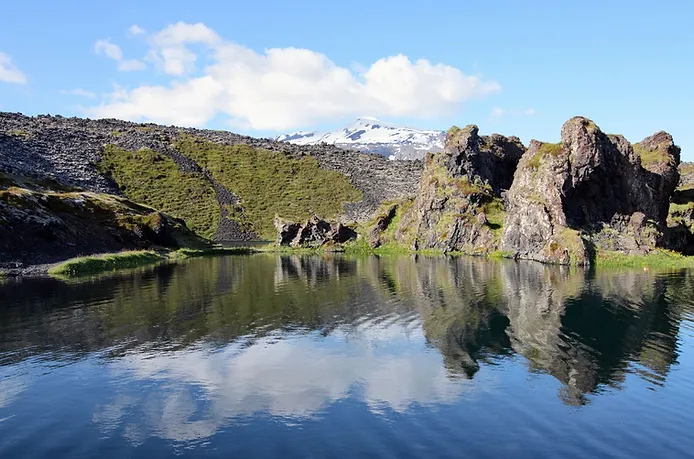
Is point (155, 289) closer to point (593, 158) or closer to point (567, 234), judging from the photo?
point (567, 234)

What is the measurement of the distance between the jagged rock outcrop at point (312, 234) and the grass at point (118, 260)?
13.0 meters

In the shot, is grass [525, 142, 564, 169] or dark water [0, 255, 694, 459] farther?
grass [525, 142, 564, 169]

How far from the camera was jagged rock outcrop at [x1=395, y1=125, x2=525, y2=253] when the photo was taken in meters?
104

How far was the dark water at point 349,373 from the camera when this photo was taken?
65.6 ft

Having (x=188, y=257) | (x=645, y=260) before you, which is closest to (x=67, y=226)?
(x=188, y=257)

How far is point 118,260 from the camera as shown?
82.1 meters

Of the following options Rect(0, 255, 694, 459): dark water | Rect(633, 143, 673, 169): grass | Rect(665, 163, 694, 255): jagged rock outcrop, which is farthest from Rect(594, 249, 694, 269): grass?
Rect(633, 143, 673, 169): grass

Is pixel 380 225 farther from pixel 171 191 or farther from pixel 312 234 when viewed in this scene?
pixel 171 191

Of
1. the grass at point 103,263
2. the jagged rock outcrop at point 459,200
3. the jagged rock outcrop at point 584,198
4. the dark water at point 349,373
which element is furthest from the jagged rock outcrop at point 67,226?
the jagged rock outcrop at point 584,198

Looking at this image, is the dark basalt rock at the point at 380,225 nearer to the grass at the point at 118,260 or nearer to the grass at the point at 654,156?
the grass at the point at 118,260

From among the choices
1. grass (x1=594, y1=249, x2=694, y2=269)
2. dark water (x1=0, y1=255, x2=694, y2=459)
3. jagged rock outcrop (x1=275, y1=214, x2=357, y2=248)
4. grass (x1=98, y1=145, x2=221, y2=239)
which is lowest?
dark water (x1=0, y1=255, x2=694, y2=459)

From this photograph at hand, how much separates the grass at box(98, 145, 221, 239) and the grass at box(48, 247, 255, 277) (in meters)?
60.1

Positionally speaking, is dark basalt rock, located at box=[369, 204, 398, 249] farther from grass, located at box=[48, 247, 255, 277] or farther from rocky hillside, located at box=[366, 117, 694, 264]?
grass, located at box=[48, 247, 255, 277]

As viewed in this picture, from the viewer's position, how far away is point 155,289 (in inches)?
2242
